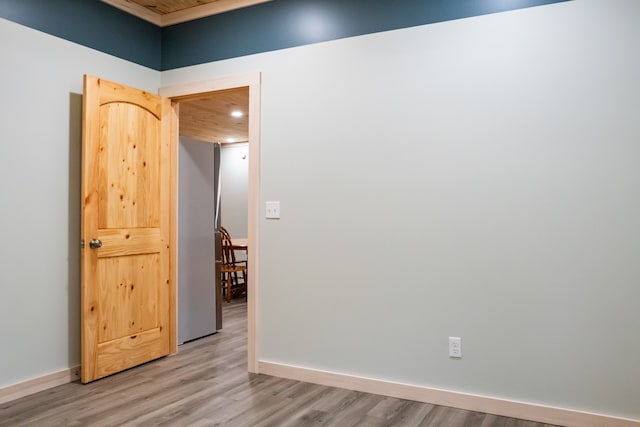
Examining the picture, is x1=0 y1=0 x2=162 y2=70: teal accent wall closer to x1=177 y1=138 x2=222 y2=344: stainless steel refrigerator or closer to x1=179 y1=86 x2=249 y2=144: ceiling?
x1=179 y1=86 x2=249 y2=144: ceiling

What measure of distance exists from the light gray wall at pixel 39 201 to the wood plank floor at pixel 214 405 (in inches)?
12.2

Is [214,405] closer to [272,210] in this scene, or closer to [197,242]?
[272,210]

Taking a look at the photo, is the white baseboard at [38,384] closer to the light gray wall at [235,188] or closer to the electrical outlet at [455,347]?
the electrical outlet at [455,347]

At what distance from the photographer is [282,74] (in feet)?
10.7

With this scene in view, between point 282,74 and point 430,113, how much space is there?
1.08 meters

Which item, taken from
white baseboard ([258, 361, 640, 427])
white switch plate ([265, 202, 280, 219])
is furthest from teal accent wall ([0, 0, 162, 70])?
white baseboard ([258, 361, 640, 427])

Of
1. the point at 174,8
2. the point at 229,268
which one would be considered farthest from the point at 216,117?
the point at 174,8

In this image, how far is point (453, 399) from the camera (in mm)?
2686

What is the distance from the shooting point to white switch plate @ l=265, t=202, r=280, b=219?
128 inches

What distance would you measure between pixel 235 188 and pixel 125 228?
16.5ft

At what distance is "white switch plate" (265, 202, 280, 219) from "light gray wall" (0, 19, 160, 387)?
50.1 inches

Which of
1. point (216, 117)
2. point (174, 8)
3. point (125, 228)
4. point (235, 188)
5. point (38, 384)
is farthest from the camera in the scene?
point (235, 188)

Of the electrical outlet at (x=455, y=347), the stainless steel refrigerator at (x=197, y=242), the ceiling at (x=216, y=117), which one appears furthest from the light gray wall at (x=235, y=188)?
the electrical outlet at (x=455, y=347)

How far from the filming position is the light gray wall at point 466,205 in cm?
240
